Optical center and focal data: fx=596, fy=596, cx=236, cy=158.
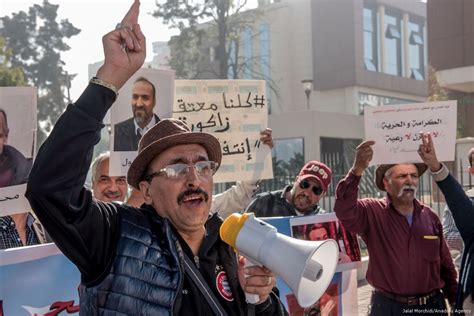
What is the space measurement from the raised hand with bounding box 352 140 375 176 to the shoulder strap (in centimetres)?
205

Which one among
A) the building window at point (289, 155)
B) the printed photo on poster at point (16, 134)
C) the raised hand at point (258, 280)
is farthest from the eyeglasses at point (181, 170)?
the building window at point (289, 155)

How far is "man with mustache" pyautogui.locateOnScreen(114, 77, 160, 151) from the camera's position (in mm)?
4031

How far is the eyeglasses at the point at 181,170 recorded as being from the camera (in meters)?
2.21

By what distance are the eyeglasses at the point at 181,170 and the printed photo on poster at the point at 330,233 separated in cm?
185

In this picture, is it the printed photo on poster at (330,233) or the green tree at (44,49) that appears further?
the green tree at (44,49)

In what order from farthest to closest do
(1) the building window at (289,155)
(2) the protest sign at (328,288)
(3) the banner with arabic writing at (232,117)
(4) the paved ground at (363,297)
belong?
(1) the building window at (289,155), (4) the paved ground at (363,297), (3) the banner with arabic writing at (232,117), (2) the protest sign at (328,288)

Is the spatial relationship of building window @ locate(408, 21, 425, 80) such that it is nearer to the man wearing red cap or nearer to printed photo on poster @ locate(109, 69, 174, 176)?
the man wearing red cap

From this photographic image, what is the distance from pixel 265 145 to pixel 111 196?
4.41 feet

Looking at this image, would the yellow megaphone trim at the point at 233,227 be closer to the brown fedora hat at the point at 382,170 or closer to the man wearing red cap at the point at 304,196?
the brown fedora hat at the point at 382,170

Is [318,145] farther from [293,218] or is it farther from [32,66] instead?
[32,66]

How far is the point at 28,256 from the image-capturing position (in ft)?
9.21

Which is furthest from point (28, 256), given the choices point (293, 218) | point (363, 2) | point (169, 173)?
point (363, 2)

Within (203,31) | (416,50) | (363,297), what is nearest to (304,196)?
(363,297)

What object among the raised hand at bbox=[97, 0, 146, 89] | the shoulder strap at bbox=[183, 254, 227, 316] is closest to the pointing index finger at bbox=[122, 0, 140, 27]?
the raised hand at bbox=[97, 0, 146, 89]
